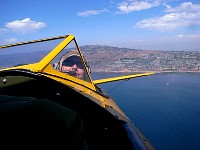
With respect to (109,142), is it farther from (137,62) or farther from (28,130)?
(137,62)

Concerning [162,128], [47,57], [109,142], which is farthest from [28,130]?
[162,128]

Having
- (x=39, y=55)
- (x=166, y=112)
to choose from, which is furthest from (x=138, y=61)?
(x=39, y=55)

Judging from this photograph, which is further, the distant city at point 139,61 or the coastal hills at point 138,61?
the distant city at point 139,61

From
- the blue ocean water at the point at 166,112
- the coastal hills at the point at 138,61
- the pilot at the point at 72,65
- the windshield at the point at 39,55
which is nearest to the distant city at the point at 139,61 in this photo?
the coastal hills at the point at 138,61

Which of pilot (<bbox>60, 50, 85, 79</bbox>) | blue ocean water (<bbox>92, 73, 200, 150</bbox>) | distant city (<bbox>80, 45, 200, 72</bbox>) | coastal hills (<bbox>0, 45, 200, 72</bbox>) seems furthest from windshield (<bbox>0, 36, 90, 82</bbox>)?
distant city (<bbox>80, 45, 200, 72</bbox>)

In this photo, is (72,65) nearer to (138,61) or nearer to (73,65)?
(73,65)

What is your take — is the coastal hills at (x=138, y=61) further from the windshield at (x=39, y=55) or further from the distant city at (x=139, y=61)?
the windshield at (x=39, y=55)

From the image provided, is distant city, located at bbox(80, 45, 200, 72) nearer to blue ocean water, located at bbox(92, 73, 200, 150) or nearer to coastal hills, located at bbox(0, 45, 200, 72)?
coastal hills, located at bbox(0, 45, 200, 72)
